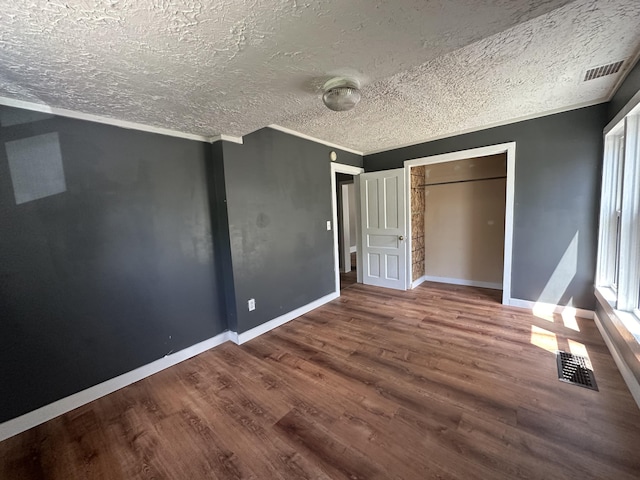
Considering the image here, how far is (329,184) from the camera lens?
12.6 feet

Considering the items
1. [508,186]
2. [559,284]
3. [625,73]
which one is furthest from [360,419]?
[625,73]

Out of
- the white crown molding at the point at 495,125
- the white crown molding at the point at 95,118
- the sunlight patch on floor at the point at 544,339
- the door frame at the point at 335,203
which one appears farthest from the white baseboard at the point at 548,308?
the white crown molding at the point at 95,118

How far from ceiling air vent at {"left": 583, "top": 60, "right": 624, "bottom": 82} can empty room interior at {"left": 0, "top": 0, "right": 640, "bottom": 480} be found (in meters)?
0.02

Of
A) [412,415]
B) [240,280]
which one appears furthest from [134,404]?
[412,415]

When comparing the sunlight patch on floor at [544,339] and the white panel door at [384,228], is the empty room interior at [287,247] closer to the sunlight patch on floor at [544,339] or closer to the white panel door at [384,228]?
the sunlight patch on floor at [544,339]

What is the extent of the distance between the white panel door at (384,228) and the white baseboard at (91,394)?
2938 mm

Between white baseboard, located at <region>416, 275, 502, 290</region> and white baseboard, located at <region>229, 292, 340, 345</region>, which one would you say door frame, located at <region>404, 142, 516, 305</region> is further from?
white baseboard, located at <region>229, 292, 340, 345</region>

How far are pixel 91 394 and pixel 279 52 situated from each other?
2767 millimetres

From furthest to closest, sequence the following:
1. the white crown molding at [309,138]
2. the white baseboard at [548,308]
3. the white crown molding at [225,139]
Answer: the white crown molding at [309,138], the white baseboard at [548,308], the white crown molding at [225,139]

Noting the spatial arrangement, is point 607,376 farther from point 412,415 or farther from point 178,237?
point 178,237

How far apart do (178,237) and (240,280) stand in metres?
0.75

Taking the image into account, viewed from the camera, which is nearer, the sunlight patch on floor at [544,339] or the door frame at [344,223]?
the sunlight patch on floor at [544,339]

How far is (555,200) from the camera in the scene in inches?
117

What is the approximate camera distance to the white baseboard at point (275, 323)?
2.76 meters
